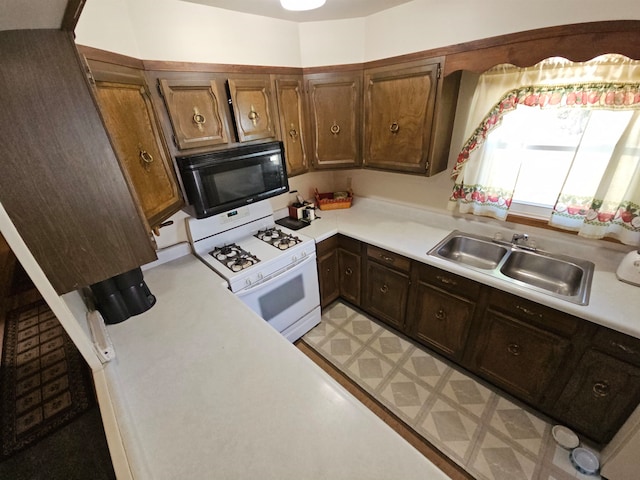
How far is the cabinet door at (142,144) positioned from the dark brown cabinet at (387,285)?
4.77 feet

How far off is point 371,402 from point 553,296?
1.24m

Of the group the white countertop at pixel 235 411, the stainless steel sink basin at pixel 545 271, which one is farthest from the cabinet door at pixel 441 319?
the white countertop at pixel 235 411

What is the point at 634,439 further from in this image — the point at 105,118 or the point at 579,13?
the point at 105,118

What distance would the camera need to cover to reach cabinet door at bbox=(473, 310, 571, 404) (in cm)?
141

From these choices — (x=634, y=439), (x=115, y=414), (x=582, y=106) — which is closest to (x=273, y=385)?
(x=115, y=414)

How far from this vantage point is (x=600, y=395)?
1313 mm

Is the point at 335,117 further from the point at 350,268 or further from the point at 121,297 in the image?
the point at 121,297

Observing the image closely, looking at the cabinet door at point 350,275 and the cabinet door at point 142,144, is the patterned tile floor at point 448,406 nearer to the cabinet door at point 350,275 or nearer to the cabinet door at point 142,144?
the cabinet door at point 350,275

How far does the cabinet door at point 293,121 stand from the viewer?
1875 millimetres

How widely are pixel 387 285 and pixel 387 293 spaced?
0.08m

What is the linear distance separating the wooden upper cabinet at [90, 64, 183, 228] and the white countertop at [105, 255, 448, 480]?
60 centimetres

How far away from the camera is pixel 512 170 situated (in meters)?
1.68

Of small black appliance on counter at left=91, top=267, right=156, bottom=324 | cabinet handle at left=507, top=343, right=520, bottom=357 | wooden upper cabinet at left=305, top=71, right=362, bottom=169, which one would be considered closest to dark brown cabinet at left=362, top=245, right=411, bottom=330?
cabinet handle at left=507, top=343, right=520, bottom=357

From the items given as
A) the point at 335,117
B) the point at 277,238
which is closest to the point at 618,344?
the point at 277,238
